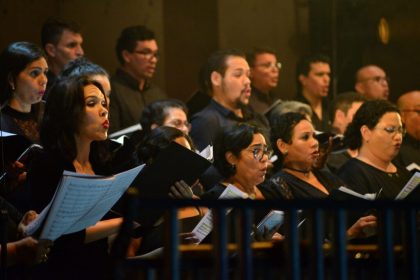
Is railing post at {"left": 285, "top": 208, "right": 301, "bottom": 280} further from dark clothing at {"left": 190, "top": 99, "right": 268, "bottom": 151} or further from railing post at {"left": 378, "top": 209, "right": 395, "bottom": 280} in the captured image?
dark clothing at {"left": 190, "top": 99, "right": 268, "bottom": 151}

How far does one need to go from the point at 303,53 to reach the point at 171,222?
3.74 metres

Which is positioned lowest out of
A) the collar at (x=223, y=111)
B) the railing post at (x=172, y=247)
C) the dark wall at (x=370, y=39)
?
the railing post at (x=172, y=247)

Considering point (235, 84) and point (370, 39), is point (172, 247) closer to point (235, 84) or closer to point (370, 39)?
point (235, 84)

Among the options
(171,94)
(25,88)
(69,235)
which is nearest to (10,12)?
(25,88)

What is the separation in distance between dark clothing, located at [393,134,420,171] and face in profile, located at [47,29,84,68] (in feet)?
6.87

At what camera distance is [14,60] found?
215 inches

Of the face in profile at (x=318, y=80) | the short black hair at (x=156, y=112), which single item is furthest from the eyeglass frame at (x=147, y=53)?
the face in profile at (x=318, y=80)

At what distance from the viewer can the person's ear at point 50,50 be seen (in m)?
5.74

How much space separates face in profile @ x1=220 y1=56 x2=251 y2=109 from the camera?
6.46 meters

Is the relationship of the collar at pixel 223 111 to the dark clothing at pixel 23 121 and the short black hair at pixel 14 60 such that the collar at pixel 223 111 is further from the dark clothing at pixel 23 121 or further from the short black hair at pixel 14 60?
the dark clothing at pixel 23 121

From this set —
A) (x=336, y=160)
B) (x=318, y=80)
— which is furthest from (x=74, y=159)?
(x=318, y=80)

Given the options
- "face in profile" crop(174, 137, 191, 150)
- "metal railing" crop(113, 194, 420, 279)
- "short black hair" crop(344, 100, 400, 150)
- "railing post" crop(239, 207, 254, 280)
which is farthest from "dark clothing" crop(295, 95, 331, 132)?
"railing post" crop(239, 207, 254, 280)

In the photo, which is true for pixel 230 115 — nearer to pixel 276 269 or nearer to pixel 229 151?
pixel 229 151

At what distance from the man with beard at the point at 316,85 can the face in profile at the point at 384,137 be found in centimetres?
35
